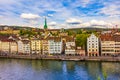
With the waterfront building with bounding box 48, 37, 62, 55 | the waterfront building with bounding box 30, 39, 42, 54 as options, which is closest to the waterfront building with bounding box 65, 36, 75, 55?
the waterfront building with bounding box 48, 37, 62, 55

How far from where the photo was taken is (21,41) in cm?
7519

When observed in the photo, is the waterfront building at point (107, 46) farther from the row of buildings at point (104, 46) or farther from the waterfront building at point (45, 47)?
the waterfront building at point (45, 47)

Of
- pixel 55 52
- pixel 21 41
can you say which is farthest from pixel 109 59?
pixel 21 41

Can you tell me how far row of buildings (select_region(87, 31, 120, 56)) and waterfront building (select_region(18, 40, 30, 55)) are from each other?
1540cm

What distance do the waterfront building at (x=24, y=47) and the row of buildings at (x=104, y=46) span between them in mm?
15399

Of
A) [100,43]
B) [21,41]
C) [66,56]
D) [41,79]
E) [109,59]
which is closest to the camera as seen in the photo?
[41,79]

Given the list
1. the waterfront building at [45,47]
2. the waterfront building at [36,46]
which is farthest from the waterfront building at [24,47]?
the waterfront building at [45,47]

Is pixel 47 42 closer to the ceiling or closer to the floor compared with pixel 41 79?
closer to the ceiling

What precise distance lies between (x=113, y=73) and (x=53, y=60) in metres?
20.5

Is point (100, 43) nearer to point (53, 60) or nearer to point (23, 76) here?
point (53, 60)

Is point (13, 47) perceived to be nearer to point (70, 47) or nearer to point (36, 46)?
point (36, 46)

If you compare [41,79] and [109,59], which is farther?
[109,59]

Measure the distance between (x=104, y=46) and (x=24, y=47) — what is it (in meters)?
19.8

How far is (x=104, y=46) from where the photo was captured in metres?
Result: 65.4
